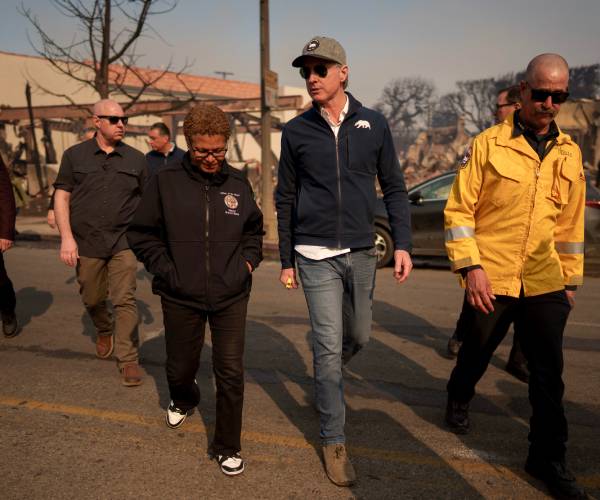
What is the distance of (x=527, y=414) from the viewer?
12.0 ft

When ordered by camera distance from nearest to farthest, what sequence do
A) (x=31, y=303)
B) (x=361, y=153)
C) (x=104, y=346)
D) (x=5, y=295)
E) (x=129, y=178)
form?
(x=361, y=153) < (x=129, y=178) < (x=104, y=346) < (x=5, y=295) < (x=31, y=303)

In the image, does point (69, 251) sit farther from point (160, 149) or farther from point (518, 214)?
point (160, 149)

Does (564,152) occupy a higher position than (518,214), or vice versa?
(564,152)

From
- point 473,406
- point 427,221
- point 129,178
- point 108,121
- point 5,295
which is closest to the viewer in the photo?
point 473,406

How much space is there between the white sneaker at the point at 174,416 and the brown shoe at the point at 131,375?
2.68 ft

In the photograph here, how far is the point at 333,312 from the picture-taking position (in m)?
2.98

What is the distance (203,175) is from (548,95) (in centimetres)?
175

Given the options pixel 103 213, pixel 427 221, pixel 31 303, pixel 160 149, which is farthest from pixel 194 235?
pixel 427 221

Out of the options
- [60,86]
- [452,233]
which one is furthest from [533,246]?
[60,86]

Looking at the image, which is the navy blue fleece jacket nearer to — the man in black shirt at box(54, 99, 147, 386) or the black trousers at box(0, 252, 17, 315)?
the man in black shirt at box(54, 99, 147, 386)

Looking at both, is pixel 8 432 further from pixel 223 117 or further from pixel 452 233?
pixel 452 233

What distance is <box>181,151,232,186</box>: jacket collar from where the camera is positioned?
2.88m

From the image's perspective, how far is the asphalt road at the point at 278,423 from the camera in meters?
2.79

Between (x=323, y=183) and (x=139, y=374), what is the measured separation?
2.19 meters
